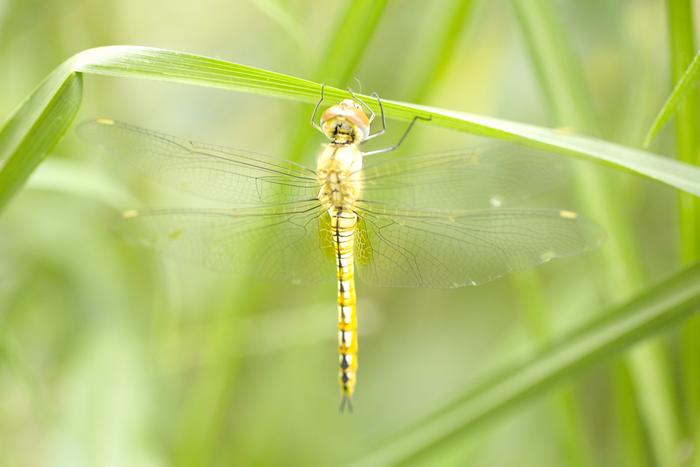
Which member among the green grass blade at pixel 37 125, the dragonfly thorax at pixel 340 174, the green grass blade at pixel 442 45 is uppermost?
the green grass blade at pixel 442 45

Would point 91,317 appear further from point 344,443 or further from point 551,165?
point 551,165

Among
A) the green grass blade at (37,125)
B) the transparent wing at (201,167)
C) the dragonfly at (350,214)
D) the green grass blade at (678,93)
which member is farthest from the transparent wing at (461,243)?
the green grass blade at (37,125)

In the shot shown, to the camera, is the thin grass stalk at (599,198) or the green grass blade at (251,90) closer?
the green grass blade at (251,90)

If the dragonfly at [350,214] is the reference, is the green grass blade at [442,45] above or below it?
above

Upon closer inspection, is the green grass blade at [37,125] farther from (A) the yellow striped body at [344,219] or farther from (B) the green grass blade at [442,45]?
(B) the green grass blade at [442,45]

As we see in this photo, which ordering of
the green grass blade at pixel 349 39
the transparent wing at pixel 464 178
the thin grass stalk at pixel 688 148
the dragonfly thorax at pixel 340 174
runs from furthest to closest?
the dragonfly thorax at pixel 340 174 → the transparent wing at pixel 464 178 → the green grass blade at pixel 349 39 → the thin grass stalk at pixel 688 148

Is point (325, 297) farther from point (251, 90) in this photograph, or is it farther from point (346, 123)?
point (251, 90)

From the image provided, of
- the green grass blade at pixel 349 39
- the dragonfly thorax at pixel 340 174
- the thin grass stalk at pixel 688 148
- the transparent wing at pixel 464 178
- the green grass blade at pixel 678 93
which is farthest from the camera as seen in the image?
the dragonfly thorax at pixel 340 174

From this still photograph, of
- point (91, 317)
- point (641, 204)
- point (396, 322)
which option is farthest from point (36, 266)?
point (641, 204)
